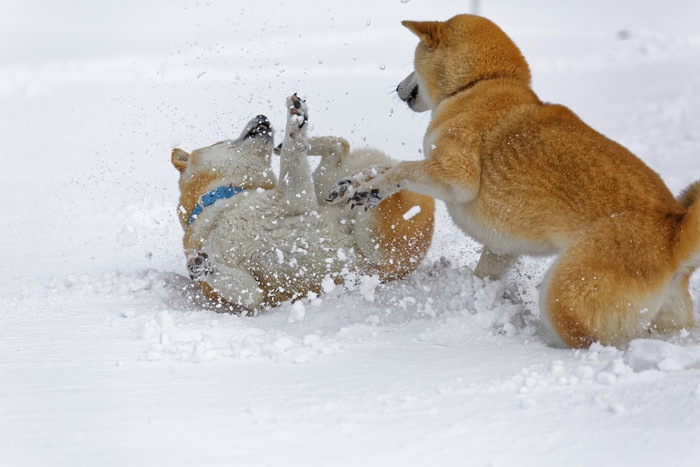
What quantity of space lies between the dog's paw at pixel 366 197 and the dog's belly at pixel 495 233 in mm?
371

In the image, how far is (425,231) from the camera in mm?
4234

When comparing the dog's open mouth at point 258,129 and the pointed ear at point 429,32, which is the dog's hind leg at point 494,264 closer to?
the pointed ear at point 429,32

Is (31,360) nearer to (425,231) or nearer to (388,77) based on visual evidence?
(425,231)

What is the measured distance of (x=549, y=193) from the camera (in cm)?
330

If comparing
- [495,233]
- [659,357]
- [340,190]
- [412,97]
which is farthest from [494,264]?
[659,357]

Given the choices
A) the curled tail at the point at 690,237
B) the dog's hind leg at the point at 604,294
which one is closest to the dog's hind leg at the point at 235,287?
the dog's hind leg at the point at 604,294

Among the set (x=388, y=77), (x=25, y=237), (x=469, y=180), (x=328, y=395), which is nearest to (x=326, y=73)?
(x=388, y=77)

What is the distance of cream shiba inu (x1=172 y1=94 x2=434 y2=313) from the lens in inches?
163

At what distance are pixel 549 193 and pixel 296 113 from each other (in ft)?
4.71

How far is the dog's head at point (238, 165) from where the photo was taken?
461 cm

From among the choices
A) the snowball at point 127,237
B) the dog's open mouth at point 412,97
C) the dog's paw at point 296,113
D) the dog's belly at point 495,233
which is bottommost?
the snowball at point 127,237

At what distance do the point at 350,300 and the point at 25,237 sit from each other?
3009 millimetres

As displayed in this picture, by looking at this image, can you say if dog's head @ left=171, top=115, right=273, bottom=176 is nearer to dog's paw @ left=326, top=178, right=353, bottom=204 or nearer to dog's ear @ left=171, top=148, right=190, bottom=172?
dog's ear @ left=171, top=148, right=190, bottom=172

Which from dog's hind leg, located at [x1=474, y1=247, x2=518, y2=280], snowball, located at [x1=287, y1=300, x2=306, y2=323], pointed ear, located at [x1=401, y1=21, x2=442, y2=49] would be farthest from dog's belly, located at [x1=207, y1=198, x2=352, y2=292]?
pointed ear, located at [x1=401, y1=21, x2=442, y2=49]
